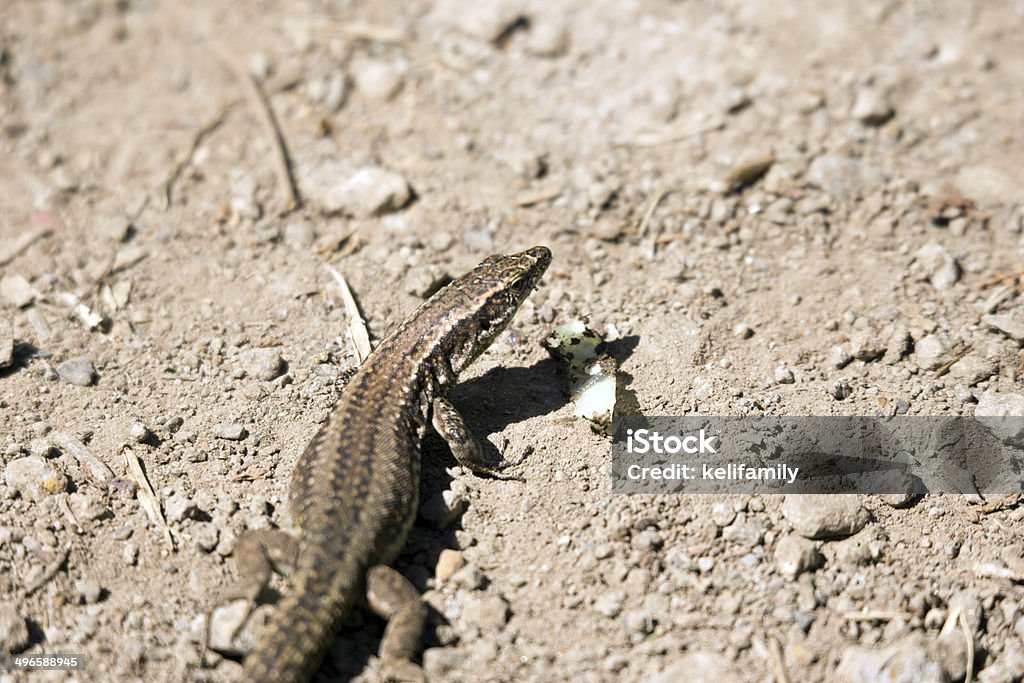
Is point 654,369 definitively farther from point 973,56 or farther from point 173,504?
point 973,56

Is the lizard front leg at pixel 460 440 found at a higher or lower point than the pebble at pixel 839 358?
higher

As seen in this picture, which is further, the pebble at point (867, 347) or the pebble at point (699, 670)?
the pebble at point (867, 347)

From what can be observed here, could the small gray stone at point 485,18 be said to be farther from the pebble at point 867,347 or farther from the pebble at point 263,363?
the pebble at point 867,347

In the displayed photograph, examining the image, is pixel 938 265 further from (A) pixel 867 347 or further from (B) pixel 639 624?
(B) pixel 639 624

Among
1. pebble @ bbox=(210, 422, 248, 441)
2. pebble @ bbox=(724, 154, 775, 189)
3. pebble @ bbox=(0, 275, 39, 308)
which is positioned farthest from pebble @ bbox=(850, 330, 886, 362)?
pebble @ bbox=(0, 275, 39, 308)

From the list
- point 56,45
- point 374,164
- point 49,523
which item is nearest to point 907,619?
point 49,523
